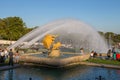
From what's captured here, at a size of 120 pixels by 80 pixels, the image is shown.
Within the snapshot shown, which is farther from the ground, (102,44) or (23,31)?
(23,31)

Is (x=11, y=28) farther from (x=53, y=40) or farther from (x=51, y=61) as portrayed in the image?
(x=51, y=61)

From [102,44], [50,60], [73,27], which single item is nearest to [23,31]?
[102,44]

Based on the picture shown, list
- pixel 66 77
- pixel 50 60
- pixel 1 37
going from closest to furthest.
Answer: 1. pixel 66 77
2. pixel 50 60
3. pixel 1 37

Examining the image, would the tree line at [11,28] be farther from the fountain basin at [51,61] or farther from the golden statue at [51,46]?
the fountain basin at [51,61]

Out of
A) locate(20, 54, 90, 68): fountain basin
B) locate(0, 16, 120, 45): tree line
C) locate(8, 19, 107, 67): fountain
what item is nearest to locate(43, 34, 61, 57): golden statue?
locate(8, 19, 107, 67): fountain

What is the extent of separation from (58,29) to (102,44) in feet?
49.9

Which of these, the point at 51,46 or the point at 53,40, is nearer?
the point at 51,46

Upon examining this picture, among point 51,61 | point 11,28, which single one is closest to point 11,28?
point 11,28

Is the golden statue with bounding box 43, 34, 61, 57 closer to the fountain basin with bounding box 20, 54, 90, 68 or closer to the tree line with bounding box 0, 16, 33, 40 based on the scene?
the fountain basin with bounding box 20, 54, 90, 68

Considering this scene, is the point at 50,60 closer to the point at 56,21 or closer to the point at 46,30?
the point at 46,30

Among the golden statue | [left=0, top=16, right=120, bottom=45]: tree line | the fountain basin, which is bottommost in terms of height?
the fountain basin

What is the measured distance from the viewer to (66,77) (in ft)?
61.7

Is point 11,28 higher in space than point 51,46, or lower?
higher

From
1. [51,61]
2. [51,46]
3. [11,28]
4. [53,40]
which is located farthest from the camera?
[11,28]
